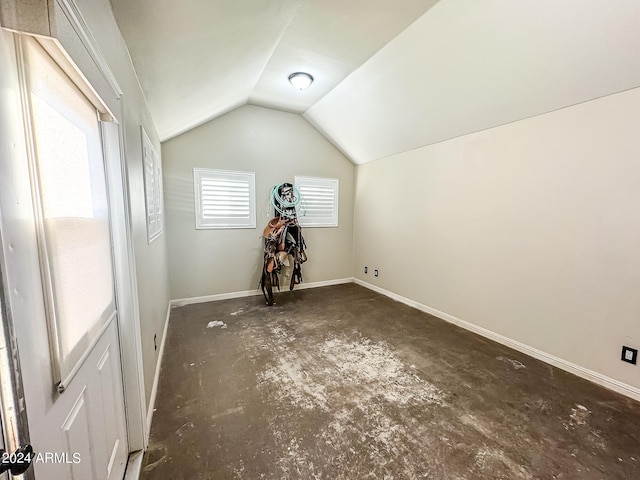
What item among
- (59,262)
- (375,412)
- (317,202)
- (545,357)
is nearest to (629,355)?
(545,357)

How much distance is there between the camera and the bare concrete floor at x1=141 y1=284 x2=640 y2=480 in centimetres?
144

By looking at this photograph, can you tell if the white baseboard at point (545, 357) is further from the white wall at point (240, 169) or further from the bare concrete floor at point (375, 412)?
the white wall at point (240, 169)

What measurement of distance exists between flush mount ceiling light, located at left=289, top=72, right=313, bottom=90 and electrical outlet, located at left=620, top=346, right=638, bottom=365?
382 cm

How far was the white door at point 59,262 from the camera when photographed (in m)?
0.62

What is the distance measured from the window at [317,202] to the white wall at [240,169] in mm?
123

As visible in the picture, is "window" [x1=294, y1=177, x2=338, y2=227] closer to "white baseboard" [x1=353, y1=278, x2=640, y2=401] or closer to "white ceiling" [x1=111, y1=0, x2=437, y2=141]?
"white ceiling" [x1=111, y1=0, x2=437, y2=141]

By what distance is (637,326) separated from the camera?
1.97 metres

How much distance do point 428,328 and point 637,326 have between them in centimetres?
167

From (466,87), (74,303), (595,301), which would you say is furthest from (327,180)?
(74,303)

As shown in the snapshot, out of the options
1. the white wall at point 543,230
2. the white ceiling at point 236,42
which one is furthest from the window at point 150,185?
A: the white wall at point 543,230

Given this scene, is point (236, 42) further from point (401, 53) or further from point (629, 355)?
point (629, 355)

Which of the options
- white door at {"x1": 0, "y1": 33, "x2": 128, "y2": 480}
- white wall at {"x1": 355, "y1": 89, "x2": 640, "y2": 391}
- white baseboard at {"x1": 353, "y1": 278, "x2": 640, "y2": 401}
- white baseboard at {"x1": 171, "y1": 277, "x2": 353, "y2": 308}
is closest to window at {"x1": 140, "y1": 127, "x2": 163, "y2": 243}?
white door at {"x1": 0, "y1": 33, "x2": 128, "y2": 480}

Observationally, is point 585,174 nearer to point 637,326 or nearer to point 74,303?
point 637,326

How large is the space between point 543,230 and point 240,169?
3.82 m
